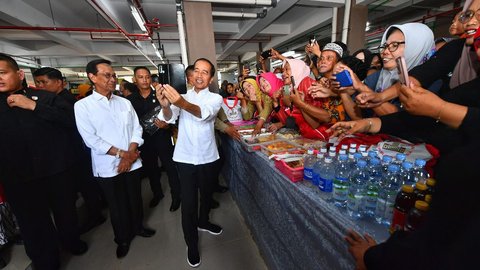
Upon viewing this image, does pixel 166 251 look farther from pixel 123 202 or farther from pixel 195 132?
pixel 195 132

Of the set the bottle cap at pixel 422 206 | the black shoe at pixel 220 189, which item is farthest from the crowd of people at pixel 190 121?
the black shoe at pixel 220 189

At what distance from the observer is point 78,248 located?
200cm

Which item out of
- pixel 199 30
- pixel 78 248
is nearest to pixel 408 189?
pixel 78 248

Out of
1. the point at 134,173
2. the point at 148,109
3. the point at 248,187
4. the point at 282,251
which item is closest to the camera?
the point at 282,251

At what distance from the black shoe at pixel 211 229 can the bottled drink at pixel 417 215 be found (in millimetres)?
1870

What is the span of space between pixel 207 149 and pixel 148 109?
4.25ft

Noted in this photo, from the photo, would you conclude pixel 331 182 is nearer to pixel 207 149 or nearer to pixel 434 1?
pixel 207 149

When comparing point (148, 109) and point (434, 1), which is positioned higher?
point (434, 1)

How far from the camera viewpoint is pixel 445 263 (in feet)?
1.42

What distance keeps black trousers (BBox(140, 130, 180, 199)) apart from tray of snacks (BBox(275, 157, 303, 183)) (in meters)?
1.75

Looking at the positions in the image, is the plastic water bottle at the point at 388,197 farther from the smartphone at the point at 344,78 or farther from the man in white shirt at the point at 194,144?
the man in white shirt at the point at 194,144

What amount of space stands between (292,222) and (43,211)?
1.98m

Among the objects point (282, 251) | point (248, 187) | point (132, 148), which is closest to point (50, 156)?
point (132, 148)

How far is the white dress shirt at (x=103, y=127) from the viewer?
1629 millimetres
